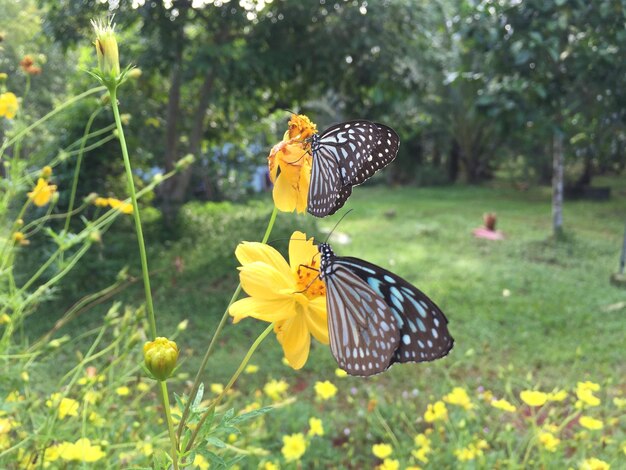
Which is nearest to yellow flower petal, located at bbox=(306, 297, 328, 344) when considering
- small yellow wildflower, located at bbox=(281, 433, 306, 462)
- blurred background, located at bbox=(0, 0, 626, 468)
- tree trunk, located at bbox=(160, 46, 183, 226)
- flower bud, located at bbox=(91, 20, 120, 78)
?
flower bud, located at bbox=(91, 20, 120, 78)

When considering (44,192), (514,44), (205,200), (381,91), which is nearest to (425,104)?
(205,200)

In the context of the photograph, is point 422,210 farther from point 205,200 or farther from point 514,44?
point 514,44

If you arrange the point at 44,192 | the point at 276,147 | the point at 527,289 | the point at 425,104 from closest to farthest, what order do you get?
1. the point at 276,147
2. the point at 44,192
3. the point at 527,289
4. the point at 425,104

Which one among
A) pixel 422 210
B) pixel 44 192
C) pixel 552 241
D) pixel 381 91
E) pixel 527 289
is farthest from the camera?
pixel 422 210

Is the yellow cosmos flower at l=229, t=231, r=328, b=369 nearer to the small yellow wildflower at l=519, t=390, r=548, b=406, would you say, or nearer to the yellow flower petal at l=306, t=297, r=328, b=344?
the yellow flower petal at l=306, t=297, r=328, b=344

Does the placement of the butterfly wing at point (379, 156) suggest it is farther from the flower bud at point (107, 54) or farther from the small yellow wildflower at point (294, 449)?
the small yellow wildflower at point (294, 449)

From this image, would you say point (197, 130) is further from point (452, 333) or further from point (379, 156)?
point (379, 156)

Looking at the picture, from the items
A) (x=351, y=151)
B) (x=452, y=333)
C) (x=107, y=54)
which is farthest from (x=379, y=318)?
(x=452, y=333)
